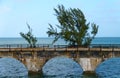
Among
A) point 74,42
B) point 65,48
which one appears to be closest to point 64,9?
point 74,42

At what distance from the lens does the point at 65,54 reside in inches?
2891

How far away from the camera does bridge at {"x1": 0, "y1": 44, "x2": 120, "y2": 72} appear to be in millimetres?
72750

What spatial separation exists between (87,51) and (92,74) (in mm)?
4425

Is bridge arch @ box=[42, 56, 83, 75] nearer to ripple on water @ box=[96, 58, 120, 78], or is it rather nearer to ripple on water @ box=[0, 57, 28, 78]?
ripple on water @ box=[96, 58, 120, 78]

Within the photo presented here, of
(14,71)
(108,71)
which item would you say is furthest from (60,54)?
(108,71)

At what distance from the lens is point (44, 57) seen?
73.8 meters

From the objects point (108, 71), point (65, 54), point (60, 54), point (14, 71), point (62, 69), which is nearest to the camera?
point (60, 54)

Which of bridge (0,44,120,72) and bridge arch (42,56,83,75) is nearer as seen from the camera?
bridge (0,44,120,72)

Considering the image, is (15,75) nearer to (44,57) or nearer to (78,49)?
(44,57)

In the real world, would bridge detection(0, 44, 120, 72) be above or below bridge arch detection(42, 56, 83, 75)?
above

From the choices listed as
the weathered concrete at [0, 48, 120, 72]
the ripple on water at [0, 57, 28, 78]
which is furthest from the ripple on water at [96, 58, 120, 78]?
the ripple on water at [0, 57, 28, 78]

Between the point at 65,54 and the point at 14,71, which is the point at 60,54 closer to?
the point at 65,54

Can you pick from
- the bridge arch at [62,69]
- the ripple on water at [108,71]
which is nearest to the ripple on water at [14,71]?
the bridge arch at [62,69]

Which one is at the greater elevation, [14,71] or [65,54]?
[65,54]
